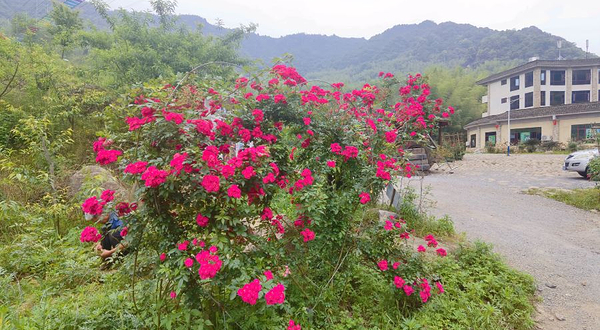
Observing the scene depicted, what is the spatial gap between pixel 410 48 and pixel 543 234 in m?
58.1

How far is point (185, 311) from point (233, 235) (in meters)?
0.46

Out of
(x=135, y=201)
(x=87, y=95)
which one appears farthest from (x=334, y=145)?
(x=87, y=95)

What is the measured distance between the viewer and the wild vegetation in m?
1.51

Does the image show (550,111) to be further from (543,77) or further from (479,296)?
(479,296)

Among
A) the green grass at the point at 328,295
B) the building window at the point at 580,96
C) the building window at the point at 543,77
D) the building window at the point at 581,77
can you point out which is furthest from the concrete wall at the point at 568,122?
the green grass at the point at 328,295

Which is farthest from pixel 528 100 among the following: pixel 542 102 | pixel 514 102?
pixel 514 102

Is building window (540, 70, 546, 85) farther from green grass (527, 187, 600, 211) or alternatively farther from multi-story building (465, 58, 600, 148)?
green grass (527, 187, 600, 211)

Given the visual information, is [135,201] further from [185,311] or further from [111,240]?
[111,240]

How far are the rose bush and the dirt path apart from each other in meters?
1.16

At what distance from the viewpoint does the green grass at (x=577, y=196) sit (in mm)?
5730

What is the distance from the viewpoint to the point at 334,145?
2.19 meters

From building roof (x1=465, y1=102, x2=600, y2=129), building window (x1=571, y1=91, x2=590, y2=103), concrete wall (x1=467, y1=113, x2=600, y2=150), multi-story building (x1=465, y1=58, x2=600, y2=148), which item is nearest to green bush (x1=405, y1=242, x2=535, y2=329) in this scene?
concrete wall (x1=467, y1=113, x2=600, y2=150)

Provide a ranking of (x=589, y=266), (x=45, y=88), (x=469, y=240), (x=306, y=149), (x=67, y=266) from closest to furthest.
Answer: (x=306, y=149), (x=67, y=266), (x=589, y=266), (x=469, y=240), (x=45, y=88)

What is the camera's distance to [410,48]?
5538 centimetres
